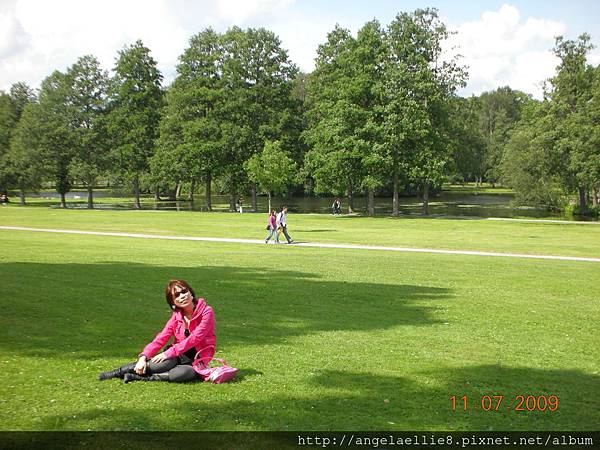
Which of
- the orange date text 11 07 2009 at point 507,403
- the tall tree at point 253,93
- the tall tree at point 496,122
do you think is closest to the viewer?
the orange date text 11 07 2009 at point 507,403

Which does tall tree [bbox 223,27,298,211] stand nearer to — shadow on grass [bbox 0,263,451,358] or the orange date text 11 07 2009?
shadow on grass [bbox 0,263,451,358]

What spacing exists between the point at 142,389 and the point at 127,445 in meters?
1.58

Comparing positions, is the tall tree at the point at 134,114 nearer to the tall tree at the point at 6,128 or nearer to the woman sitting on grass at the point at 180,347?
the tall tree at the point at 6,128

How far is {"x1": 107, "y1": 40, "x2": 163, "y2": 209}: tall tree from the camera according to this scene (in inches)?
2788

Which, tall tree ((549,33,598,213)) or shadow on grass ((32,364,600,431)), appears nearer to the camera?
shadow on grass ((32,364,600,431))

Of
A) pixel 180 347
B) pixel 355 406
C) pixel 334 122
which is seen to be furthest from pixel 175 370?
pixel 334 122

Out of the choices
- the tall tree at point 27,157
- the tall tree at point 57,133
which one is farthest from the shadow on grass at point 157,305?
the tall tree at point 57,133

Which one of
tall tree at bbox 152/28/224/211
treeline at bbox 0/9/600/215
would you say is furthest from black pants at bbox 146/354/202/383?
tall tree at bbox 152/28/224/211

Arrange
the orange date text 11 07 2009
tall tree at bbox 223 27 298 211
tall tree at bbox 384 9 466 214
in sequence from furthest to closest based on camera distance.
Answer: tall tree at bbox 223 27 298 211
tall tree at bbox 384 9 466 214
the orange date text 11 07 2009

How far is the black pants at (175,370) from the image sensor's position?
703cm

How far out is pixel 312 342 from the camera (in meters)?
9.27

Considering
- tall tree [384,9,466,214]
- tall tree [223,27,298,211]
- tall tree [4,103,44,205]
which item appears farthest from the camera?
tall tree [4,103,44,205]

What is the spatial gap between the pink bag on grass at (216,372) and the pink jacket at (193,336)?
0.33 ft

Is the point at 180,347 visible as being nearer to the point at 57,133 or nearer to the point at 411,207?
the point at 411,207
